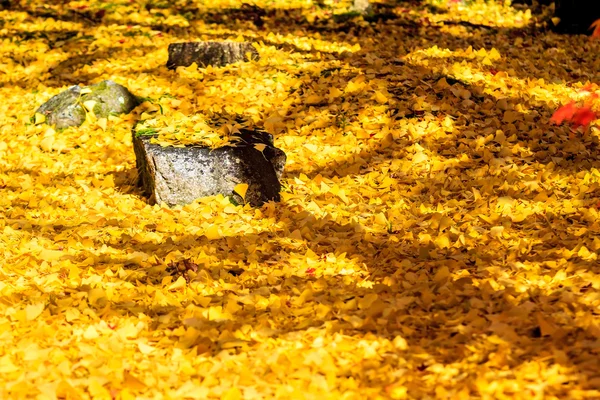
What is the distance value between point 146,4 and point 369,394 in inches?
338

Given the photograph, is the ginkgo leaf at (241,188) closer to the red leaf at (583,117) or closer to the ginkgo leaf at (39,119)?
the ginkgo leaf at (39,119)

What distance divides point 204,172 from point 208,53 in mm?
2889

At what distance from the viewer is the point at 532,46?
895cm

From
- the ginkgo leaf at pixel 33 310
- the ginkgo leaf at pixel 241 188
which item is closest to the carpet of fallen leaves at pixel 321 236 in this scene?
the ginkgo leaf at pixel 33 310

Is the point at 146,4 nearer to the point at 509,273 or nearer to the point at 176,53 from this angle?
the point at 176,53

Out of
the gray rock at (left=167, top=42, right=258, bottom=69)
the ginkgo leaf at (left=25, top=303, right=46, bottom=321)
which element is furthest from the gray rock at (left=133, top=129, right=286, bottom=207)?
the gray rock at (left=167, top=42, right=258, bottom=69)

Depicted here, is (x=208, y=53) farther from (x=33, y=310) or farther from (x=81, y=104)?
(x=33, y=310)

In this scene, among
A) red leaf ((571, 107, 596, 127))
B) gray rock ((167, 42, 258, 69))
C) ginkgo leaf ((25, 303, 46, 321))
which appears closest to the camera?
ginkgo leaf ((25, 303, 46, 321))

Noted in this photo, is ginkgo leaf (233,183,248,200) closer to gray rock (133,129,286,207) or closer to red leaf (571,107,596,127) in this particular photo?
gray rock (133,129,286,207)

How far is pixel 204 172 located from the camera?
201 inches

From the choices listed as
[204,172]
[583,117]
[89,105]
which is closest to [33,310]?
[204,172]

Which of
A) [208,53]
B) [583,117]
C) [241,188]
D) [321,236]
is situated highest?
[208,53]

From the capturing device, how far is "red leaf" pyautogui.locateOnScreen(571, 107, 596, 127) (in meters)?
6.00

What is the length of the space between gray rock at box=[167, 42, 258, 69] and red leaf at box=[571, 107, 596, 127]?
333cm
